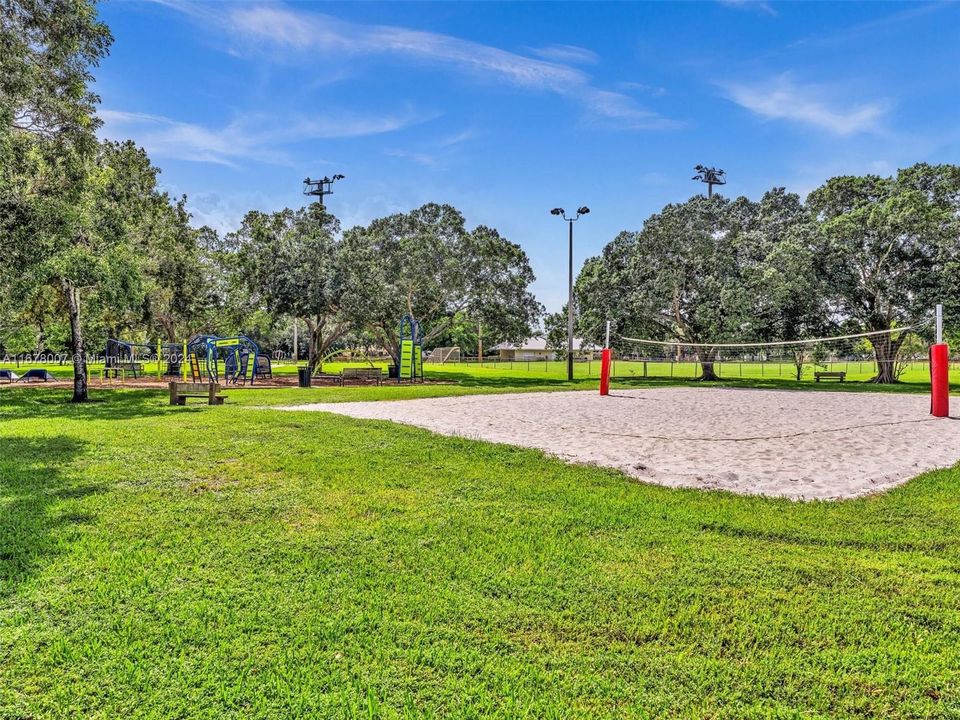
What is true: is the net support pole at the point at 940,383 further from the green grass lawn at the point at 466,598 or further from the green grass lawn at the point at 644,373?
the green grass lawn at the point at 644,373

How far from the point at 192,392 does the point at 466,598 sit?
1362 centimetres

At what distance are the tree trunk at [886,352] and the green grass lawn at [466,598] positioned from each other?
80.8ft

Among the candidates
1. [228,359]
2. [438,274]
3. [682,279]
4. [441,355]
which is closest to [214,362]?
[228,359]

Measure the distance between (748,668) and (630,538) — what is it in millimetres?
1751

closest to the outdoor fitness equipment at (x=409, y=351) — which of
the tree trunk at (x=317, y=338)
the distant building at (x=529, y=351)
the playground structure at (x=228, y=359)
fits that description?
the tree trunk at (x=317, y=338)

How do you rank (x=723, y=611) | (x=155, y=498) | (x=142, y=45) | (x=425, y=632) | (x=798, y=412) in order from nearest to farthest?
(x=425, y=632) < (x=723, y=611) < (x=155, y=498) < (x=142, y=45) < (x=798, y=412)

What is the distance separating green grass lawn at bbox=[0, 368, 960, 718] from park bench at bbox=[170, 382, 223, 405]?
8.11 meters

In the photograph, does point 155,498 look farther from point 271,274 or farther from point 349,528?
point 271,274

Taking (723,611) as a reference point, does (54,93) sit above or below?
above

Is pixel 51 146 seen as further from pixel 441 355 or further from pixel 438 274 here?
pixel 441 355

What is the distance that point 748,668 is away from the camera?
2.74m

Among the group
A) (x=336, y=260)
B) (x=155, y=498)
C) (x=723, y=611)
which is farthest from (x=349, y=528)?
(x=336, y=260)

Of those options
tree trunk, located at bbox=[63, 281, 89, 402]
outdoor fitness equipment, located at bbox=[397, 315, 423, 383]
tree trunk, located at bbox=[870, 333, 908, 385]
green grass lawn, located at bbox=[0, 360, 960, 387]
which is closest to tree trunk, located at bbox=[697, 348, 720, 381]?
green grass lawn, located at bbox=[0, 360, 960, 387]

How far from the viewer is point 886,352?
27.7 m
